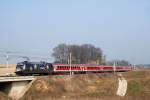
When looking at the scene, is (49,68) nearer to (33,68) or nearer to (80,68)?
(33,68)

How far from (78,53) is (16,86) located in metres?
82.3

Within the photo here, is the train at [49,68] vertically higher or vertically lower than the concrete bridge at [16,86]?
higher

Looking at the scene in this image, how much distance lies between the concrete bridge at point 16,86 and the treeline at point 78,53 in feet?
238

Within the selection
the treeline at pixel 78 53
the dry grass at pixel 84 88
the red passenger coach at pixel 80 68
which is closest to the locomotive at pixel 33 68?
the red passenger coach at pixel 80 68

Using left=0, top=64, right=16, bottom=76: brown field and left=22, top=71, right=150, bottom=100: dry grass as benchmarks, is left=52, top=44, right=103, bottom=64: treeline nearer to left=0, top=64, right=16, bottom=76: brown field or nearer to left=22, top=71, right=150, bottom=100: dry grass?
left=0, top=64, right=16, bottom=76: brown field

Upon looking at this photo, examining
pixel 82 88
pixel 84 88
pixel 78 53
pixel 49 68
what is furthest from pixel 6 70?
pixel 78 53

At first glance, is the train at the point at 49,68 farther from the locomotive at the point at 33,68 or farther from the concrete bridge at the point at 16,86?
the concrete bridge at the point at 16,86

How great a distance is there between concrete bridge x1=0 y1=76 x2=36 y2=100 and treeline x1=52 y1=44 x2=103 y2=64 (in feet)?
238

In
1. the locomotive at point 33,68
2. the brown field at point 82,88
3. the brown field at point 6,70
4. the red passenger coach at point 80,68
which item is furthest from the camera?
the brown field at point 6,70

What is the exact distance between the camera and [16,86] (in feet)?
191

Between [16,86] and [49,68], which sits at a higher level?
[49,68]

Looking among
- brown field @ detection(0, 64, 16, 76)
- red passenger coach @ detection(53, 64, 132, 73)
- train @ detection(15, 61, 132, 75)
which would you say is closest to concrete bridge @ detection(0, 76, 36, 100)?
train @ detection(15, 61, 132, 75)

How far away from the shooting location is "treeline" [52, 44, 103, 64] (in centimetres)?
13588

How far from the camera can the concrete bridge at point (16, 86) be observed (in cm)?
5634
